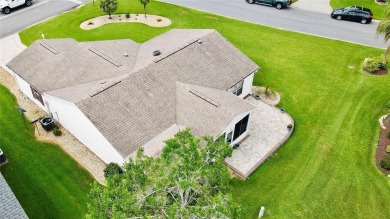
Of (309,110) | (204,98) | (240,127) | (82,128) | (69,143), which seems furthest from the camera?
(309,110)

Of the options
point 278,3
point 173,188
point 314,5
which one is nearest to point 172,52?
point 173,188

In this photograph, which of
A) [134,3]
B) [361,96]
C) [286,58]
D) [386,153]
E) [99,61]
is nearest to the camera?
[386,153]

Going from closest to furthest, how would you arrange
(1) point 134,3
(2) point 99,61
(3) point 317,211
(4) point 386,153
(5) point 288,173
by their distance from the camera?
(3) point 317,211 < (5) point 288,173 < (4) point 386,153 < (2) point 99,61 < (1) point 134,3

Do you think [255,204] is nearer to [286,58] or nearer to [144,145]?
[144,145]

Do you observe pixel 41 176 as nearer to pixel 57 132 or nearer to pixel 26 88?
pixel 57 132

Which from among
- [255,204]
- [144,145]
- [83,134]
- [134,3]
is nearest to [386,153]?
[255,204]

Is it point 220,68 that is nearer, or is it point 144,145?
point 144,145
